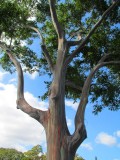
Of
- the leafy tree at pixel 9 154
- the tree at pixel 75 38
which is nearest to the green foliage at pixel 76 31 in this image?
the tree at pixel 75 38

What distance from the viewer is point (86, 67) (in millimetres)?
19734

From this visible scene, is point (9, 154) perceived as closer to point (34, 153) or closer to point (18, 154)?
point (18, 154)

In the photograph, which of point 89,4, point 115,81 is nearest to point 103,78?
point 115,81

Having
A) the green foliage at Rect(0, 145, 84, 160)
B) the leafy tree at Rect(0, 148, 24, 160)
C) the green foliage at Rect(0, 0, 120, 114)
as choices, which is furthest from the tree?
the leafy tree at Rect(0, 148, 24, 160)

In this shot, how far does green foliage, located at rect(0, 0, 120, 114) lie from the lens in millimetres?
18312

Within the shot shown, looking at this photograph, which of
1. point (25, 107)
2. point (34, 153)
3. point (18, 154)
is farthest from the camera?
point (18, 154)

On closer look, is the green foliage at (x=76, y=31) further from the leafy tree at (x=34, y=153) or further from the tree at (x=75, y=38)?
the leafy tree at (x=34, y=153)

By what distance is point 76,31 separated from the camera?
61.8ft

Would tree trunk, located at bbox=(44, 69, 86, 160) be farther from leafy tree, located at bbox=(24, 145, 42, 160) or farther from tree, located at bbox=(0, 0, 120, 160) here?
leafy tree, located at bbox=(24, 145, 42, 160)

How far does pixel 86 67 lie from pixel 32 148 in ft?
175

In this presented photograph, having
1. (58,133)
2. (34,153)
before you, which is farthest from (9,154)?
(58,133)

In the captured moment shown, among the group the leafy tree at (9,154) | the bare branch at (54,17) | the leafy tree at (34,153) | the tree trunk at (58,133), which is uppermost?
the leafy tree at (9,154)

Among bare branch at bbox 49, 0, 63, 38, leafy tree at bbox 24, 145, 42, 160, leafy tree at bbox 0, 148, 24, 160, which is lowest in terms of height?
bare branch at bbox 49, 0, 63, 38

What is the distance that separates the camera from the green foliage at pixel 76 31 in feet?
60.1
